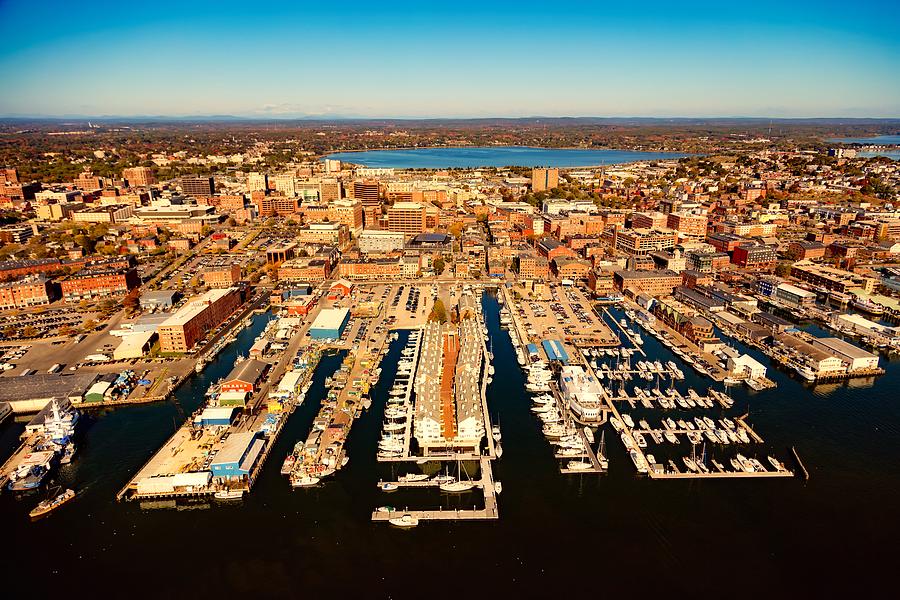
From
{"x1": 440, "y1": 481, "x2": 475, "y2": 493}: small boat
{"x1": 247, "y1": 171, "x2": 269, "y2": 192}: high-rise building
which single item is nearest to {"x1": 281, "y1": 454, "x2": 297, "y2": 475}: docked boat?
{"x1": 440, "y1": 481, "x2": 475, "y2": 493}: small boat

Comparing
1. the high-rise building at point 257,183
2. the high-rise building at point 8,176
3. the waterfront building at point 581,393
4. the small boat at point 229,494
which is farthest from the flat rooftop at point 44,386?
the high-rise building at point 8,176

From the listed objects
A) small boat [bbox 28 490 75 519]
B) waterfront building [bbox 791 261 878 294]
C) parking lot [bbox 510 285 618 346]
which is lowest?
small boat [bbox 28 490 75 519]

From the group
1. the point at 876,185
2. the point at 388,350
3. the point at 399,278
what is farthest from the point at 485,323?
the point at 876,185

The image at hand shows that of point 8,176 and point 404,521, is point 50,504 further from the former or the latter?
point 8,176

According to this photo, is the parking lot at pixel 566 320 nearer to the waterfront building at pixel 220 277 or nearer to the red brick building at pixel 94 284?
the waterfront building at pixel 220 277

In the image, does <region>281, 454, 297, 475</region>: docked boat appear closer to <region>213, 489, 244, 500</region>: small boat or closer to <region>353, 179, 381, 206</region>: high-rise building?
<region>213, 489, 244, 500</region>: small boat

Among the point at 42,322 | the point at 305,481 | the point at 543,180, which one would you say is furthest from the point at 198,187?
the point at 305,481
